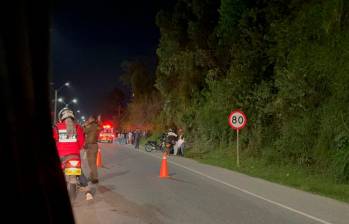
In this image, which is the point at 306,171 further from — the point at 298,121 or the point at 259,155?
the point at 259,155

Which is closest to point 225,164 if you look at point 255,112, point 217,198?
point 255,112

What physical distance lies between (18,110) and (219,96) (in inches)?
1248

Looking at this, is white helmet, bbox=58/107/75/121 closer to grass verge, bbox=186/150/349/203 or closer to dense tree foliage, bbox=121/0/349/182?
grass verge, bbox=186/150/349/203

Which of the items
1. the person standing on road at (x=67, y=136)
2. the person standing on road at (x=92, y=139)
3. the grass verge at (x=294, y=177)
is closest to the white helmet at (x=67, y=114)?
the person standing on road at (x=67, y=136)

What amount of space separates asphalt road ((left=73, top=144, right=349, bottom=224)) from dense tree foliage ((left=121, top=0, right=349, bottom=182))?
15.7 ft

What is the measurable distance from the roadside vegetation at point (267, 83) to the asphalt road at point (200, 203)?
226 centimetres

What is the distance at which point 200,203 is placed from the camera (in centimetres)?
1276

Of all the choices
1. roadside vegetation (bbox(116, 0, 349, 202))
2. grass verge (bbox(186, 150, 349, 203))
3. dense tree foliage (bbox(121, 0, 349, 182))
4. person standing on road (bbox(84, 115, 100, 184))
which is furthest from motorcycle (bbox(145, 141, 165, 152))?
Answer: person standing on road (bbox(84, 115, 100, 184))

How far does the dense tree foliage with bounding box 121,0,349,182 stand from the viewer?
21.3 m

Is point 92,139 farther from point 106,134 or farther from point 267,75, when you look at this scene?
point 106,134

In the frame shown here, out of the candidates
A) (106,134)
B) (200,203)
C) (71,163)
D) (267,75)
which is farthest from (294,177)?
(106,134)

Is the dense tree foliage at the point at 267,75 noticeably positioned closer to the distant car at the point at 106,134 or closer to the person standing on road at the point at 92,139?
the person standing on road at the point at 92,139

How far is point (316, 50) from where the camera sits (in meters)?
22.4

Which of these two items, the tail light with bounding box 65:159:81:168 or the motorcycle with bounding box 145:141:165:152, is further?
the motorcycle with bounding box 145:141:165:152
